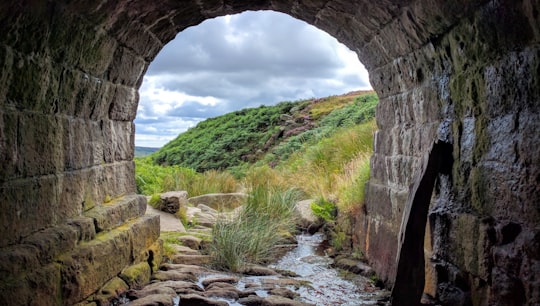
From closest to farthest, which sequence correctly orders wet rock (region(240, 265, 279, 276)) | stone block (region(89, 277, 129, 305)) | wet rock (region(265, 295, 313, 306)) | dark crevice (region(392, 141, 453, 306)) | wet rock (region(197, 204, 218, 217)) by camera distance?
dark crevice (region(392, 141, 453, 306))
stone block (region(89, 277, 129, 305))
wet rock (region(265, 295, 313, 306))
wet rock (region(240, 265, 279, 276))
wet rock (region(197, 204, 218, 217))

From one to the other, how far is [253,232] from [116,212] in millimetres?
2662

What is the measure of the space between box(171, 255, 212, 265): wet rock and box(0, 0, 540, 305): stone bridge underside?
26.9 inches

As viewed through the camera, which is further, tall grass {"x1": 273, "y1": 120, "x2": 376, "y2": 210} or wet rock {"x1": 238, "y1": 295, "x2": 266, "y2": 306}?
tall grass {"x1": 273, "y1": 120, "x2": 376, "y2": 210}

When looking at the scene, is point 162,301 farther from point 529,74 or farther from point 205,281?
point 529,74

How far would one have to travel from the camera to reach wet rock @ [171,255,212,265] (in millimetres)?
7070

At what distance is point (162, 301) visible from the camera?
196 inches

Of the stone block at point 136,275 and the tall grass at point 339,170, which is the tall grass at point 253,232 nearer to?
the tall grass at point 339,170

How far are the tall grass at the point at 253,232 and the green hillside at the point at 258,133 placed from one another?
9.89m

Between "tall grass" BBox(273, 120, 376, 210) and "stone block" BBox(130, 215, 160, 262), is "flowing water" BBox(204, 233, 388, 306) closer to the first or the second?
"tall grass" BBox(273, 120, 376, 210)

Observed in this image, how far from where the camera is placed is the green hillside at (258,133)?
22062 mm

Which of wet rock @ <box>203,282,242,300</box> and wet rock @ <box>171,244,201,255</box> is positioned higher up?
wet rock @ <box>171,244,201,255</box>

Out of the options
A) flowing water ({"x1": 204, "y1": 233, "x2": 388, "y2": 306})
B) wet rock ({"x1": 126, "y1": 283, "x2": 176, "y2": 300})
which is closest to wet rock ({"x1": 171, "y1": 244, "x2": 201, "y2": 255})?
flowing water ({"x1": 204, "y1": 233, "x2": 388, "y2": 306})

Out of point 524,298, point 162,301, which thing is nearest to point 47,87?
point 162,301

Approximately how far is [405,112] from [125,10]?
2.88 m
